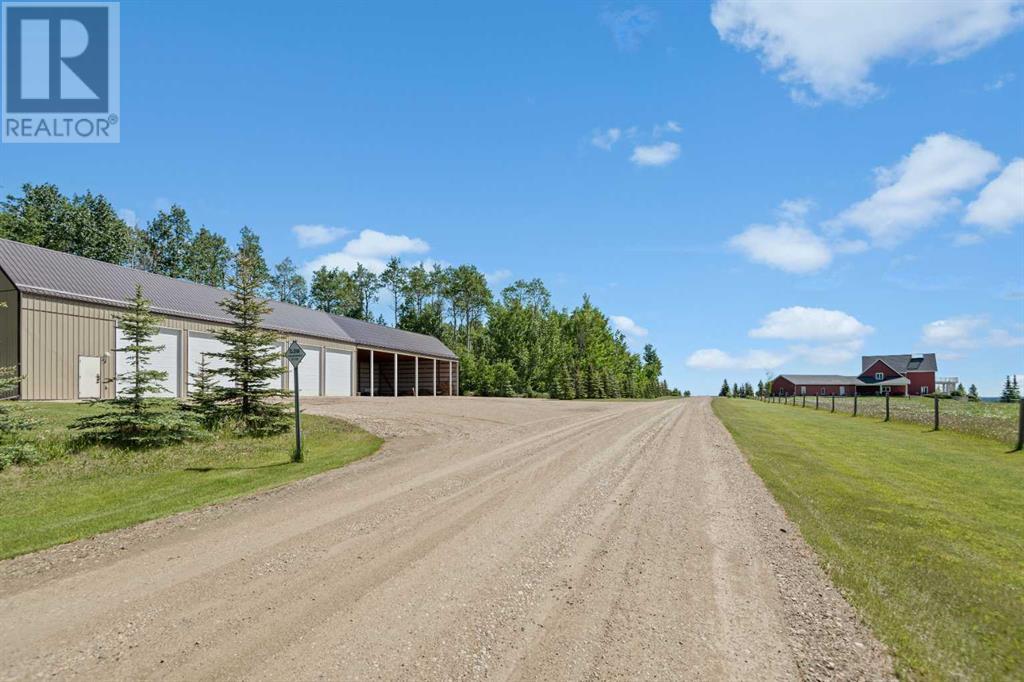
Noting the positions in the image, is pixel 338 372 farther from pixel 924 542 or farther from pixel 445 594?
pixel 924 542

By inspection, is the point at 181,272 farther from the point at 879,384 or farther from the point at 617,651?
the point at 879,384

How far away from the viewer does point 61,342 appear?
2277 cm

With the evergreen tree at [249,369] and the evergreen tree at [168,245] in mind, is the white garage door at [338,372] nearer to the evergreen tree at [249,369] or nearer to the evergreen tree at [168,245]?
the evergreen tree at [249,369]

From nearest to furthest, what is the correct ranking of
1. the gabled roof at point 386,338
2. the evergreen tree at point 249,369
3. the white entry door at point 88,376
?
the evergreen tree at point 249,369 < the white entry door at point 88,376 < the gabled roof at point 386,338

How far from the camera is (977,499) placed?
28.4 feet

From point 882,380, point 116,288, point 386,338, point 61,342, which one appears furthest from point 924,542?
point 882,380

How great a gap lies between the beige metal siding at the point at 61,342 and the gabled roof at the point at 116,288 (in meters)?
0.49

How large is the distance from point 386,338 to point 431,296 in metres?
34.9

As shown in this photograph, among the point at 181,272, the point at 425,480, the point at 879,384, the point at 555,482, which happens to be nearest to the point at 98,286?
the point at 425,480

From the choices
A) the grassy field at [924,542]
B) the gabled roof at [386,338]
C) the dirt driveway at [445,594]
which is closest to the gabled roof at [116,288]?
the gabled roof at [386,338]

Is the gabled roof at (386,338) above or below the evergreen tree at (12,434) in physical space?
above

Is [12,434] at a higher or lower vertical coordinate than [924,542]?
higher

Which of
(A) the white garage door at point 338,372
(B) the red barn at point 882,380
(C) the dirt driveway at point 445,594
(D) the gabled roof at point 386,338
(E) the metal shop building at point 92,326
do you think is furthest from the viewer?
(B) the red barn at point 882,380

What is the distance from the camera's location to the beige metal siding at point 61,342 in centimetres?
2167
